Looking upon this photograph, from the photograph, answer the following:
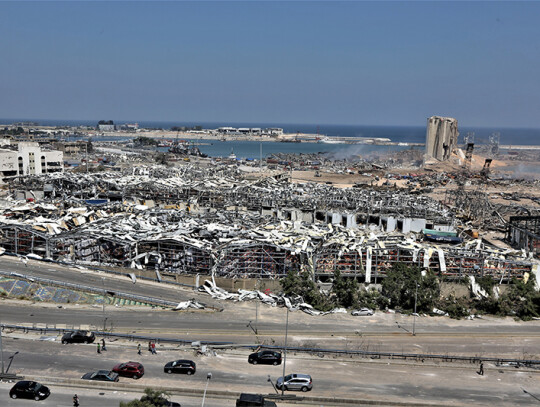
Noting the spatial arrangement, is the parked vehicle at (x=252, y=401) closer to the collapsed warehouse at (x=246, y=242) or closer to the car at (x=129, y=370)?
the car at (x=129, y=370)

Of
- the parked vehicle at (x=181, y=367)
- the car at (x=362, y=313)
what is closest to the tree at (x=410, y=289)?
the car at (x=362, y=313)

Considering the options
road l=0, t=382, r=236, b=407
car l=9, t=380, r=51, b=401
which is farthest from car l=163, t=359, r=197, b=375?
car l=9, t=380, r=51, b=401

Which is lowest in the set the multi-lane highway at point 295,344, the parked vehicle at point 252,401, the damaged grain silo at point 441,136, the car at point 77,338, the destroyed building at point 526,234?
the multi-lane highway at point 295,344

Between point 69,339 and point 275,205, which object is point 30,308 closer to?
point 69,339

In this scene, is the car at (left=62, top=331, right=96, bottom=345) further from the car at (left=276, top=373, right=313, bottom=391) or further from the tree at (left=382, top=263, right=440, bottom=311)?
the tree at (left=382, top=263, right=440, bottom=311)

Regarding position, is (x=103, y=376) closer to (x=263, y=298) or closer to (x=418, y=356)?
(x=263, y=298)

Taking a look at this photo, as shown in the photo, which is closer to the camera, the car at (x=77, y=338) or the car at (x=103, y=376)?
the car at (x=103, y=376)

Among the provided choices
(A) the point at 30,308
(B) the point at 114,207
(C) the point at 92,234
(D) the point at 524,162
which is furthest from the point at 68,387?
(D) the point at 524,162
